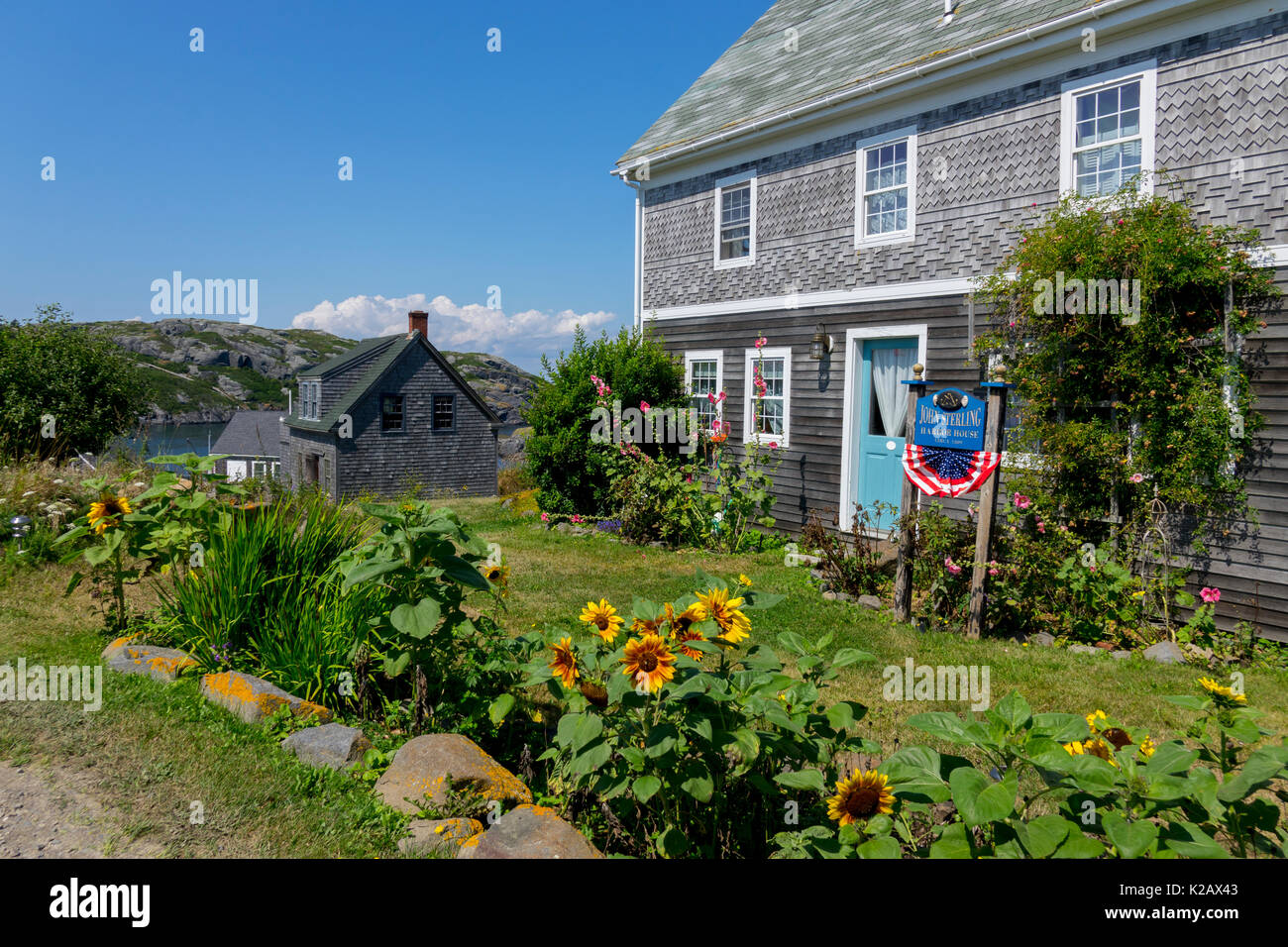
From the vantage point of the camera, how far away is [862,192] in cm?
1070

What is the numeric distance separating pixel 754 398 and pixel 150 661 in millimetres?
9230

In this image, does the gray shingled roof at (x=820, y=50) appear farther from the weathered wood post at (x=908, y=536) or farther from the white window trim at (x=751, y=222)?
the weathered wood post at (x=908, y=536)

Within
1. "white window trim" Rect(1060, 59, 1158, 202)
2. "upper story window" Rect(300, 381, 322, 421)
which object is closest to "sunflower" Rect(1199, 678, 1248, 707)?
"white window trim" Rect(1060, 59, 1158, 202)

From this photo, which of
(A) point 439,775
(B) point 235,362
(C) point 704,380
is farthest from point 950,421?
(B) point 235,362

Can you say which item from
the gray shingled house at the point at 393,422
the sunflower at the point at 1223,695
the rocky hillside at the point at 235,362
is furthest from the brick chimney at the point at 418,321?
the rocky hillside at the point at 235,362

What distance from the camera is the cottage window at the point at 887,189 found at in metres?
10.1

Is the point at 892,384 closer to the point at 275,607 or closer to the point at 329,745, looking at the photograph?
the point at 275,607

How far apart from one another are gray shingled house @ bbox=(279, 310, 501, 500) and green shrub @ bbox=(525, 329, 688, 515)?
2097 centimetres

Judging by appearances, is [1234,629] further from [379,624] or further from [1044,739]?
[379,624]

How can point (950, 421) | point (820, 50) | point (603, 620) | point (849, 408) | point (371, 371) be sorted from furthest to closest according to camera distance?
1. point (371, 371)
2. point (820, 50)
3. point (849, 408)
4. point (950, 421)
5. point (603, 620)

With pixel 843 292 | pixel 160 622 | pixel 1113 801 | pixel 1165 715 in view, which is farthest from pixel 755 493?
pixel 1113 801

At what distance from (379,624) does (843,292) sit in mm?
8786

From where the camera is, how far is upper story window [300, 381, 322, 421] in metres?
35.5

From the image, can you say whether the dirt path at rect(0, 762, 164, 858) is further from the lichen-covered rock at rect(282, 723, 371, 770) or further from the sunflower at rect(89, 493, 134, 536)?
the sunflower at rect(89, 493, 134, 536)
